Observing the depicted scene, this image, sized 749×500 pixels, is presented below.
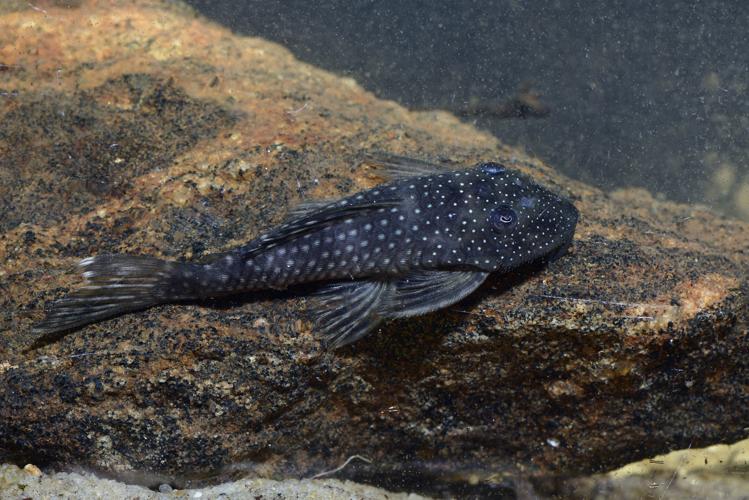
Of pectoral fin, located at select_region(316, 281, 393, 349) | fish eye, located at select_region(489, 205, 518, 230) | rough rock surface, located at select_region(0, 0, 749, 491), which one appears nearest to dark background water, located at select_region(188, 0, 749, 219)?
rough rock surface, located at select_region(0, 0, 749, 491)

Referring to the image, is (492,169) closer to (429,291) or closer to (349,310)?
(429,291)

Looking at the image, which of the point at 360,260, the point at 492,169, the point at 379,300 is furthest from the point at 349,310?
the point at 492,169

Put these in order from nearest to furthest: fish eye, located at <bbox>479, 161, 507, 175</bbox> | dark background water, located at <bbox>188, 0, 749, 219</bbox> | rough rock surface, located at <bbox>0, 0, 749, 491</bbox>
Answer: rough rock surface, located at <bbox>0, 0, 749, 491</bbox> < fish eye, located at <bbox>479, 161, 507, 175</bbox> < dark background water, located at <bbox>188, 0, 749, 219</bbox>

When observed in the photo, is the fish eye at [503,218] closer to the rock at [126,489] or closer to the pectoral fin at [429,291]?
the pectoral fin at [429,291]

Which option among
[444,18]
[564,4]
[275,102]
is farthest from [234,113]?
[564,4]

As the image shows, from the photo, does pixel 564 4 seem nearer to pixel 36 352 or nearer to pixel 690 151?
pixel 690 151

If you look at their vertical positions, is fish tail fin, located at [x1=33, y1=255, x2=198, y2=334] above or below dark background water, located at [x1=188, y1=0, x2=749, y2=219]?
below

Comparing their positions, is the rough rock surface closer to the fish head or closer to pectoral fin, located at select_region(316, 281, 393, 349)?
pectoral fin, located at select_region(316, 281, 393, 349)
